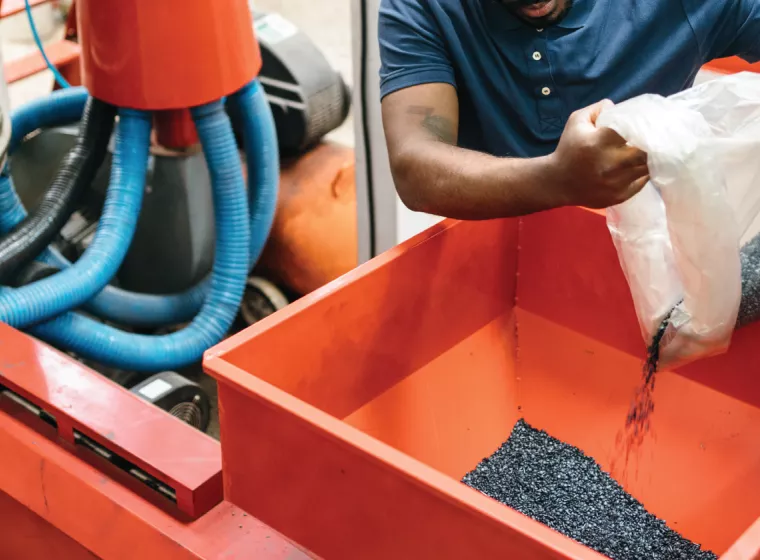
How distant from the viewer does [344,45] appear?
353 centimetres

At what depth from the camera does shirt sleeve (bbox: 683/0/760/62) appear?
113 centimetres

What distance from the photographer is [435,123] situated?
3.56 feet

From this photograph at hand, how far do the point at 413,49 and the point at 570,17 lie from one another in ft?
0.70

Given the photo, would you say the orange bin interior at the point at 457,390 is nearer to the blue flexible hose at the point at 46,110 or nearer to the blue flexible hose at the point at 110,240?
the blue flexible hose at the point at 110,240

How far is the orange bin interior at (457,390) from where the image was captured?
0.74 metres

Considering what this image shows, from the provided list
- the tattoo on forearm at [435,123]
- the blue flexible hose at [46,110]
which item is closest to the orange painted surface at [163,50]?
the blue flexible hose at [46,110]

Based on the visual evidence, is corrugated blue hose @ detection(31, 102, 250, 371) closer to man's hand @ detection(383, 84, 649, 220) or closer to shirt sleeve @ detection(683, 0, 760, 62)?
man's hand @ detection(383, 84, 649, 220)

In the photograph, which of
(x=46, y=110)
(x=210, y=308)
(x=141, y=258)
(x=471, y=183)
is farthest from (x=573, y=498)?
(x=46, y=110)

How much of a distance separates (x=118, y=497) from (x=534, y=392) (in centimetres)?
68

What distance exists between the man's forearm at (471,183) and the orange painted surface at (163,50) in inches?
22.6

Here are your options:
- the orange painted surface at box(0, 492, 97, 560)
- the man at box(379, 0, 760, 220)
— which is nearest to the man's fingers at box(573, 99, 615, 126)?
the man at box(379, 0, 760, 220)

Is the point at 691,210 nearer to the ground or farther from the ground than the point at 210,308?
farther from the ground

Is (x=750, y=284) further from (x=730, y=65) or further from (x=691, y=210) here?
(x=730, y=65)

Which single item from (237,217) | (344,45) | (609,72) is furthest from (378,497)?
(344,45)
